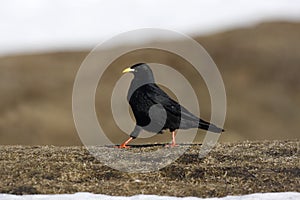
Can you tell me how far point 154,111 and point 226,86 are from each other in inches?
1432

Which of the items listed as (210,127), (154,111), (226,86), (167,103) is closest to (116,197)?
(154,111)

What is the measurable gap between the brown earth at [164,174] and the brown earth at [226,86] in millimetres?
22768

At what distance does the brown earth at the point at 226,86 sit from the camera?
45.0 metres

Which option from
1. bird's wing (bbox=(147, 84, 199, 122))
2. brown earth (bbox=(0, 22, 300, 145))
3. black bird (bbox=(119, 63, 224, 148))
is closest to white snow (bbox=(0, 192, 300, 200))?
black bird (bbox=(119, 63, 224, 148))

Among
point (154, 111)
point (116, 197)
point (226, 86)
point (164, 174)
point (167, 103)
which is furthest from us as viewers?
point (226, 86)

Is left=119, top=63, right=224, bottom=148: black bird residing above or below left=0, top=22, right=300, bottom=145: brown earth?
above

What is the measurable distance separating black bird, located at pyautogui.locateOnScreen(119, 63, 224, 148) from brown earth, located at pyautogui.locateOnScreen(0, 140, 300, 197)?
578 mm

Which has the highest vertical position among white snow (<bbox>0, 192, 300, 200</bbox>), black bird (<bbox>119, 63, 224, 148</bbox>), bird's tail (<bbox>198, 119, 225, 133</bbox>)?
black bird (<bbox>119, 63, 224, 148</bbox>)

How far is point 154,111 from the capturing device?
50.1 ft

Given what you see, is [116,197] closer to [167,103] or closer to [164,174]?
[164,174]

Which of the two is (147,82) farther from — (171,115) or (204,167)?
(204,167)

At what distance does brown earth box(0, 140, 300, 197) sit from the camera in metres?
13.2

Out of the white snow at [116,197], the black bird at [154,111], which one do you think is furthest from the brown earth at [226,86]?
the white snow at [116,197]

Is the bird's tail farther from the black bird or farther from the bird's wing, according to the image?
the bird's wing
